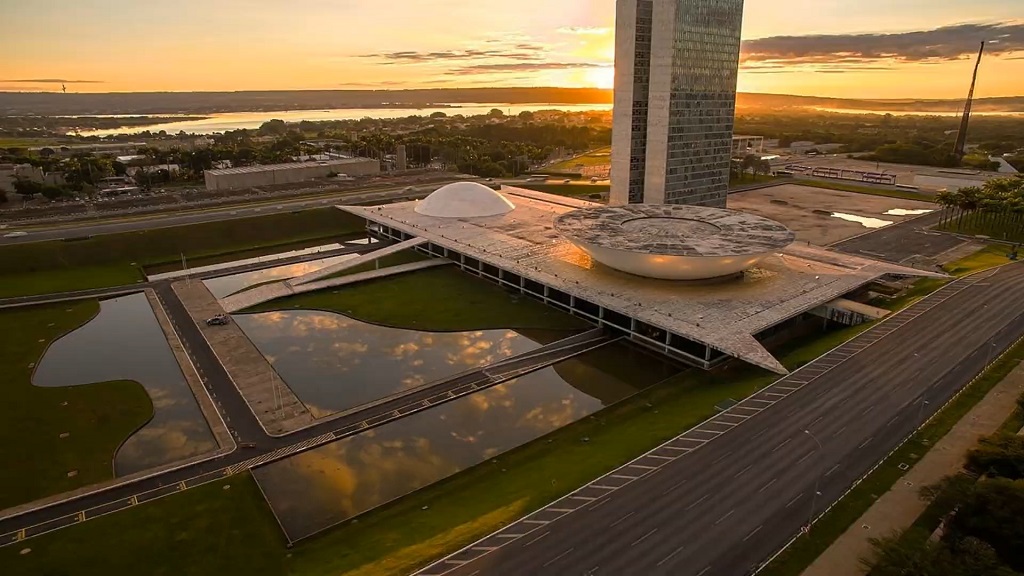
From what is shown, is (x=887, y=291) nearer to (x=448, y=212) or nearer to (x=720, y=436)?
(x=720, y=436)

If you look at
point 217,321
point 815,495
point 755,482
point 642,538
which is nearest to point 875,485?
point 815,495

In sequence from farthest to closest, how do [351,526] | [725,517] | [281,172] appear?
[281,172] → [351,526] → [725,517]

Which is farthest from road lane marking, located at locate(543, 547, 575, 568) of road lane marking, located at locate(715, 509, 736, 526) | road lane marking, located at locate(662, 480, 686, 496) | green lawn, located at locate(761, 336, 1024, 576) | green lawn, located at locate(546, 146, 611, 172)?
green lawn, located at locate(546, 146, 611, 172)

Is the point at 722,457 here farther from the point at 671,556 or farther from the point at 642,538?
the point at 671,556

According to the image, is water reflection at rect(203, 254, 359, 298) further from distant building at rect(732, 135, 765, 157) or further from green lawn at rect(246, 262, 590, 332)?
distant building at rect(732, 135, 765, 157)

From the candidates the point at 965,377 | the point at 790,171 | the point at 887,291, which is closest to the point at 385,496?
the point at 965,377
